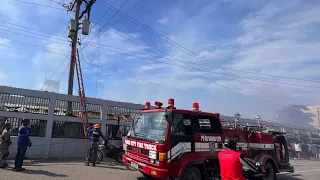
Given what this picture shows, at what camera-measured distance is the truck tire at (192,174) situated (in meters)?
6.70

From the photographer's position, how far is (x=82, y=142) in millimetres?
12727

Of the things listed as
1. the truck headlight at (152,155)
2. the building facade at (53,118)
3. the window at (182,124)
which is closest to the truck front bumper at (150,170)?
the truck headlight at (152,155)

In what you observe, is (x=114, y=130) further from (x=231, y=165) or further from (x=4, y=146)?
(x=231, y=165)

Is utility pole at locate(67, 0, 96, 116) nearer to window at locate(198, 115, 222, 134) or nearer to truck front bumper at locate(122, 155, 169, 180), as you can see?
truck front bumper at locate(122, 155, 169, 180)

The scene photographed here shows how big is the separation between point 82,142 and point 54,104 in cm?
240

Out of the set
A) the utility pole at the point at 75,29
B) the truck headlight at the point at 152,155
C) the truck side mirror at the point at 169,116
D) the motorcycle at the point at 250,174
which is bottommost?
the motorcycle at the point at 250,174

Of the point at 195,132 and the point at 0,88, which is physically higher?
the point at 0,88

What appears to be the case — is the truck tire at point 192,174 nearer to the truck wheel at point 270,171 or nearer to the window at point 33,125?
the truck wheel at point 270,171

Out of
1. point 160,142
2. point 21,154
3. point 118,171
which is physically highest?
point 160,142

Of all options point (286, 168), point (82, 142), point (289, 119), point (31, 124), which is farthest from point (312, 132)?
point (289, 119)

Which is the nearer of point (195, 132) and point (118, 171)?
point (195, 132)

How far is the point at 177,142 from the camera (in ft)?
21.8

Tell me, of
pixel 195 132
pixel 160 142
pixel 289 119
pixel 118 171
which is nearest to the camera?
Answer: pixel 160 142

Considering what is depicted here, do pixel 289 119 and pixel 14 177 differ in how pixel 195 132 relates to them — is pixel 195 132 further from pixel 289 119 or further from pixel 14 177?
pixel 289 119
